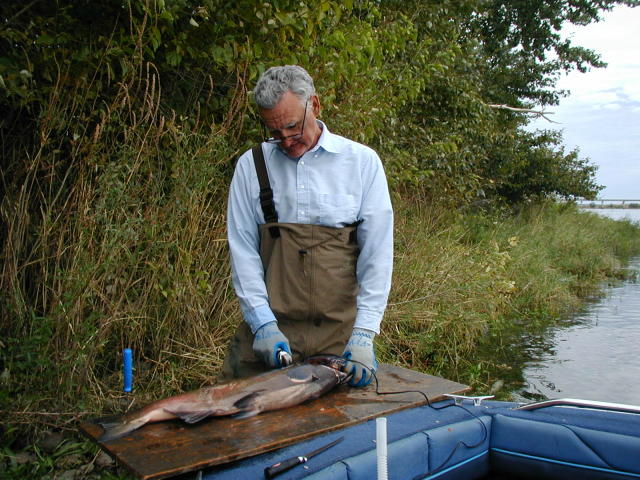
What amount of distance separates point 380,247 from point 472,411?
2.94 ft

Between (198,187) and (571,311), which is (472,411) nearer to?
(198,187)

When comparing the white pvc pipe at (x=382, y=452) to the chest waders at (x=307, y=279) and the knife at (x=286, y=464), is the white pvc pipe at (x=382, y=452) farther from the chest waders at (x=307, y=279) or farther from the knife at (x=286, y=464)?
the chest waders at (x=307, y=279)

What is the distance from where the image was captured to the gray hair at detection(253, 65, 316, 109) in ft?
9.52

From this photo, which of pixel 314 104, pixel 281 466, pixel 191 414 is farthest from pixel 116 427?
pixel 314 104

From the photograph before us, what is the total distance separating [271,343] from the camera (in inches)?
115

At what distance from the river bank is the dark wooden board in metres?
1.44

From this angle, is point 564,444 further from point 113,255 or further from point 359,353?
point 113,255

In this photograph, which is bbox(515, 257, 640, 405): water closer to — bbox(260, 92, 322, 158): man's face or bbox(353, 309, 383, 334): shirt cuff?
bbox(353, 309, 383, 334): shirt cuff

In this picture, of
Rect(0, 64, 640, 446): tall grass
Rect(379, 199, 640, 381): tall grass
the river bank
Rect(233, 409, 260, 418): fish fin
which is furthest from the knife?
Rect(379, 199, 640, 381): tall grass

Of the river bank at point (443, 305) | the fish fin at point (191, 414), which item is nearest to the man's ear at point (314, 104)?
the fish fin at point (191, 414)

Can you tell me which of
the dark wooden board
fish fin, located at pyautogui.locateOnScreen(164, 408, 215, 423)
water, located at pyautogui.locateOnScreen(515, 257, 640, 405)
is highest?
fish fin, located at pyautogui.locateOnScreen(164, 408, 215, 423)

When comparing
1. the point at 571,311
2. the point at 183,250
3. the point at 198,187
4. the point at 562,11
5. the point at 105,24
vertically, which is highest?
the point at 562,11

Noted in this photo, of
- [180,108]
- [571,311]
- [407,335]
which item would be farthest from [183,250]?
[571,311]

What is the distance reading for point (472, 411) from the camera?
10.4ft
